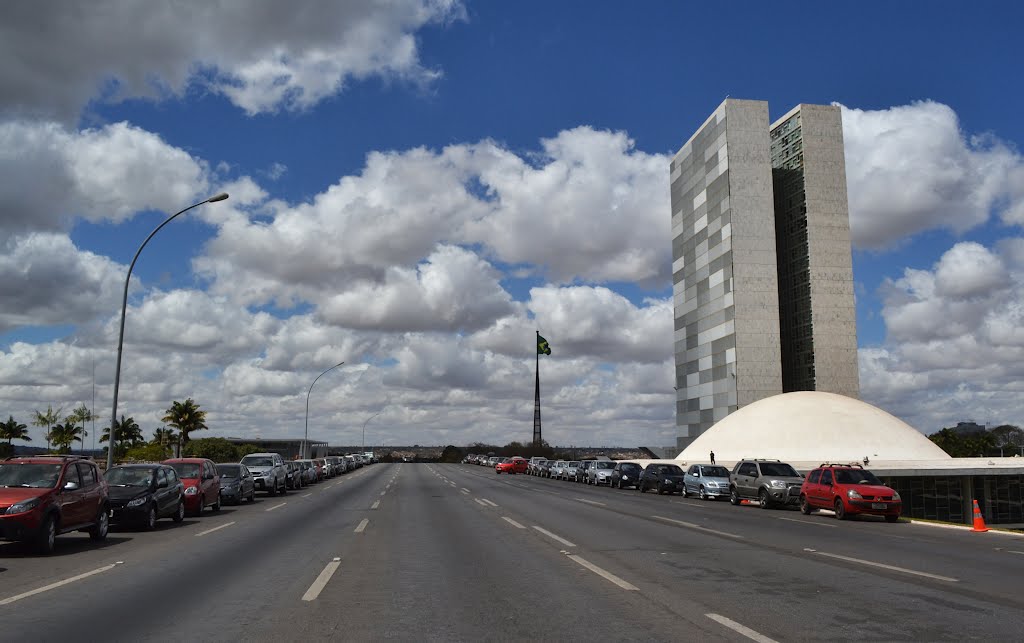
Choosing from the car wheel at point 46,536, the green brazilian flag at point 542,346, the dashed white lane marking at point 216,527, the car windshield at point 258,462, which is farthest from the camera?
the green brazilian flag at point 542,346

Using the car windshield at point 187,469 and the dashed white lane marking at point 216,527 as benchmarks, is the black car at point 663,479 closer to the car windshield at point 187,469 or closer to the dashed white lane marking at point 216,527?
the car windshield at point 187,469

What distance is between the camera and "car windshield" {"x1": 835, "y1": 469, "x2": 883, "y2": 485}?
2333 centimetres

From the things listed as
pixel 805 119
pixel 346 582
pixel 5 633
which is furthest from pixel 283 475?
pixel 805 119

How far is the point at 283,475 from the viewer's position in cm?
3650

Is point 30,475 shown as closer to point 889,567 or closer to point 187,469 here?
point 187,469

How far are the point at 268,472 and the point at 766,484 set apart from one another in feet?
67.8

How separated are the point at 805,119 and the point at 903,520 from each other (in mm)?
72681

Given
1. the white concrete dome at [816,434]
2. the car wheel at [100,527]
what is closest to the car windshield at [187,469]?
the car wheel at [100,527]

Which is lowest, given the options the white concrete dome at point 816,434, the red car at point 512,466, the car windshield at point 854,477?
the red car at point 512,466

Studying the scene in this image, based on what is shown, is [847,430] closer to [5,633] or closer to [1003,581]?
[1003,581]

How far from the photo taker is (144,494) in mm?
18094

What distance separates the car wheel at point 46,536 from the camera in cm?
1344

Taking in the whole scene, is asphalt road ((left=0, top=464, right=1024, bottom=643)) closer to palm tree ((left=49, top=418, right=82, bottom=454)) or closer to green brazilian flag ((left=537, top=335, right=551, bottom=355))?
palm tree ((left=49, top=418, right=82, bottom=454))

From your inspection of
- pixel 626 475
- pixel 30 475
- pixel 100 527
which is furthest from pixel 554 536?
pixel 626 475
